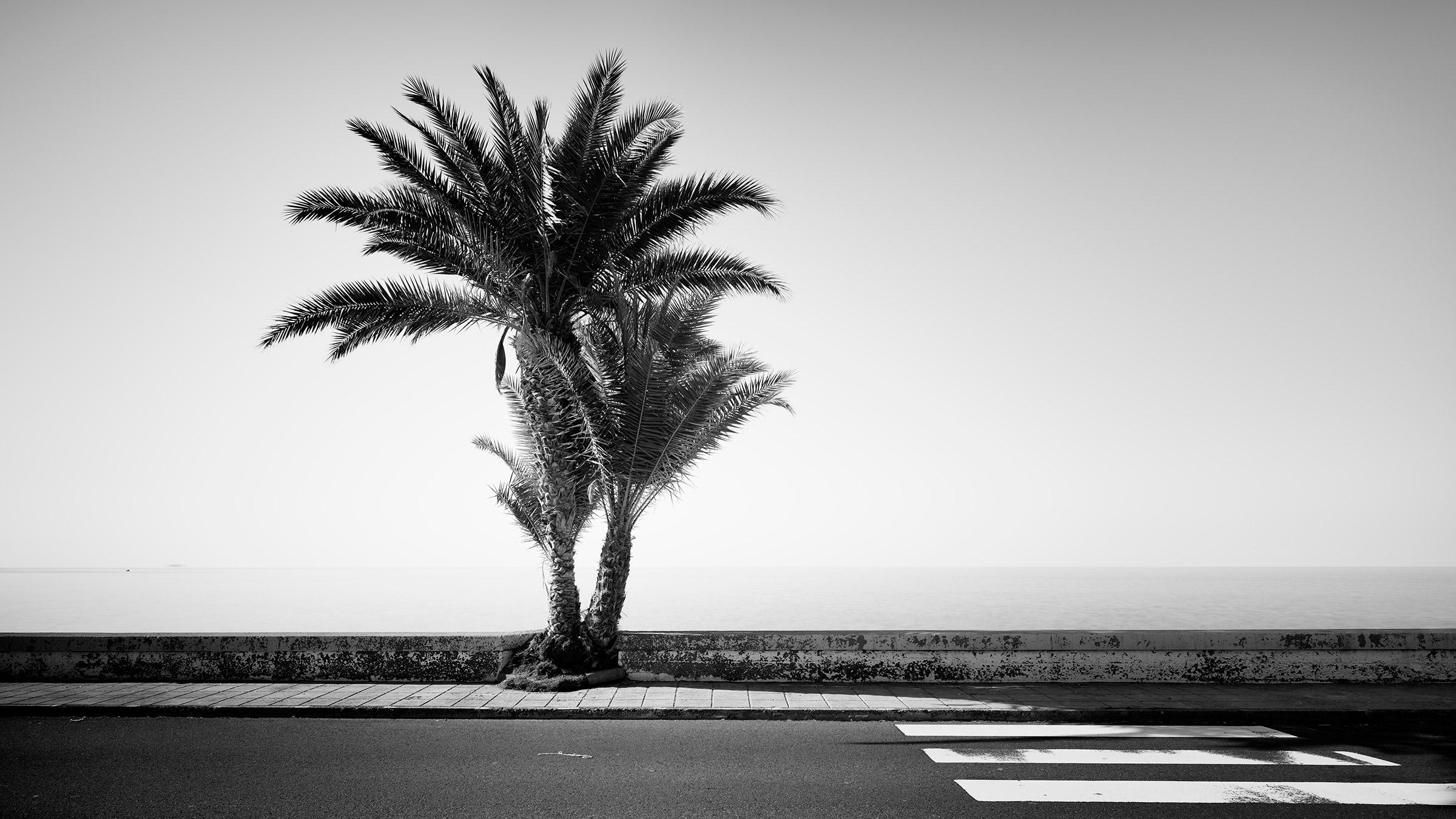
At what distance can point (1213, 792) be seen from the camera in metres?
5.14

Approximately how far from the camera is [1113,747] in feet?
20.9

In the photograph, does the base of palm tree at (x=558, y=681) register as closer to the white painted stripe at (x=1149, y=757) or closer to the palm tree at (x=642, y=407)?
the palm tree at (x=642, y=407)

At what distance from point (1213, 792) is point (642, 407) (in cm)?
667

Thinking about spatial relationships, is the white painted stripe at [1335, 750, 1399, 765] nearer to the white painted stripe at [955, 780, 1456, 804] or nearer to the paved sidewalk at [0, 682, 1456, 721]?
the white painted stripe at [955, 780, 1456, 804]

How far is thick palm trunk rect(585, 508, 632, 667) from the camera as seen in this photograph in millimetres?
9312

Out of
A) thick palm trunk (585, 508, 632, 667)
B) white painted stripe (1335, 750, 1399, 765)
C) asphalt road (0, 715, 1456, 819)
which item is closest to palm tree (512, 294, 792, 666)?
thick palm trunk (585, 508, 632, 667)

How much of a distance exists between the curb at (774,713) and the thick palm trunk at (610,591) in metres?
1.65

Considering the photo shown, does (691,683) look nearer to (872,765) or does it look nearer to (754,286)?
(872,765)

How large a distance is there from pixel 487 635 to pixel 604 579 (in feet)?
4.90

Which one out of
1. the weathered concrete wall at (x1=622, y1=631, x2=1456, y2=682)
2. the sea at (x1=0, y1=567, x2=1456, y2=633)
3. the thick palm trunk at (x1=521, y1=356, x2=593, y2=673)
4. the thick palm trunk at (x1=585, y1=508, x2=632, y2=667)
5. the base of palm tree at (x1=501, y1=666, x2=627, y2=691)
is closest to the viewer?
the base of palm tree at (x1=501, y1=666, x2=627, y2=691)

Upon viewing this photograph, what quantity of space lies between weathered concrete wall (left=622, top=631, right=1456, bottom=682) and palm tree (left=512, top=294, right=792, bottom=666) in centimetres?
137

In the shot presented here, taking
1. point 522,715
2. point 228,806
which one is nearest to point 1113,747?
point 522,715

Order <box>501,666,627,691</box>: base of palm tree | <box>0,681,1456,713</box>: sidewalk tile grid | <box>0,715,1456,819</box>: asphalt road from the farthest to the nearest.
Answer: <box>501,666,627,691</box>: base of palm tree, <box>0,681,1456,713</box>: sidewalk tile grid, <box>0,715,1456,819</box>: asphalt road

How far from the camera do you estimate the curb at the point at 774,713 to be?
731cm
